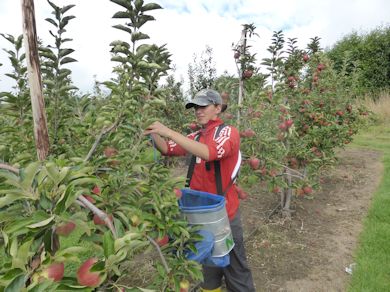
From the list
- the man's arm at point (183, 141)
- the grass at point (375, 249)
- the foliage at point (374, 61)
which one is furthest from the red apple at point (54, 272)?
the foliage at point (374, 61)

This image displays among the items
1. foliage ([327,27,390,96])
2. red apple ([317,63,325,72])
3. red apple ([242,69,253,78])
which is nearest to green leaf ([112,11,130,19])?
red apple ([242,69,253,78])

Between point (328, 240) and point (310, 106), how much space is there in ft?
5.73

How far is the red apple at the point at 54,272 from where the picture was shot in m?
0.74

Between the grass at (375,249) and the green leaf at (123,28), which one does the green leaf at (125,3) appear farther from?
the grass at (375,249)

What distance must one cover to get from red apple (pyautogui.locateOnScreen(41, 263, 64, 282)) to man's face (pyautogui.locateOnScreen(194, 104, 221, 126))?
Answer: 185 cm

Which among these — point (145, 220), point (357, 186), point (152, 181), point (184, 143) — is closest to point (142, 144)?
point (152, 181)

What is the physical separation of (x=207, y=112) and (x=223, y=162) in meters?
0.38

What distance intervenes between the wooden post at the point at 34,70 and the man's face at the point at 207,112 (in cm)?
143

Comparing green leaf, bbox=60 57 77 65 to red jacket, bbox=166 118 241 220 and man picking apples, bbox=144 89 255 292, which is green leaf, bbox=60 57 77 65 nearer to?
man picking apples, bbox=144 89 255 292

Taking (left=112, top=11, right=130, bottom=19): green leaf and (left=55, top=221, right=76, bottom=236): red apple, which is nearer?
(left=55, top=221, right=76, bottom=236): red apple

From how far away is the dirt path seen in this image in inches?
131

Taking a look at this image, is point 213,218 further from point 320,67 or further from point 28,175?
point 320,67

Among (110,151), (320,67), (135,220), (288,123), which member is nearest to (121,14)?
(110,151)

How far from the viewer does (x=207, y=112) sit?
Answer: 99.4 inches
